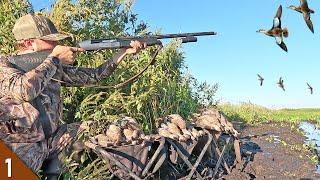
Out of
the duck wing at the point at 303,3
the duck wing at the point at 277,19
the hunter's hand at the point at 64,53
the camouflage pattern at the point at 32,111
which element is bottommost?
the camouflage pattern at the point at 32,111

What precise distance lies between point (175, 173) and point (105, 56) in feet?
7.99

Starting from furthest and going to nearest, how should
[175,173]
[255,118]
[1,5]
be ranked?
[255,118] → [1,5] → [175,173]

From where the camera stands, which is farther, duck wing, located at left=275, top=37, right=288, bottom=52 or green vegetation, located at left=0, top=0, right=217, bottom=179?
green vegetation, located at left=0, top=0, right=217, bottom=179

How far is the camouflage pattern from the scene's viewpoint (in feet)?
16.6

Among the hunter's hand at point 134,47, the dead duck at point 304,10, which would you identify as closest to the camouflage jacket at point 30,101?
the hunter's hand at point 134,47

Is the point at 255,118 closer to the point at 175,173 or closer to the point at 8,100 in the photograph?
the point at 175,173

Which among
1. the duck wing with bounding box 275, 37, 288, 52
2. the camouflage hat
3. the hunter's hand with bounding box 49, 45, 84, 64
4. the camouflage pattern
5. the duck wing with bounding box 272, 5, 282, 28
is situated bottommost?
the camouflage pattern

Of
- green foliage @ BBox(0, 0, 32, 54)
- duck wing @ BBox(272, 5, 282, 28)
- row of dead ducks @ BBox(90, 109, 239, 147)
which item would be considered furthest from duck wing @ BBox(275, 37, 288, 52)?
green foliage @ BBox(0, 0, 32, 54)

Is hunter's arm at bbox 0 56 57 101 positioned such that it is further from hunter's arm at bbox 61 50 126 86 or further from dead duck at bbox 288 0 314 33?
dead duck at bbox 288 0 314 33

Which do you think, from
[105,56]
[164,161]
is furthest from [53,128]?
[105,56]

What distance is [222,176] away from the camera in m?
10.8

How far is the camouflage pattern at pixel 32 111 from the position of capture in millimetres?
5066

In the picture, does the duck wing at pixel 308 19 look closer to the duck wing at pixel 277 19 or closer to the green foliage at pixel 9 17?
the duck wing at pixel 277 19

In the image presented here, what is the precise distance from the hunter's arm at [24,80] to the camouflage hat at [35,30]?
377 millimetres
